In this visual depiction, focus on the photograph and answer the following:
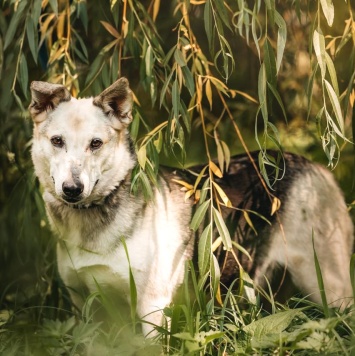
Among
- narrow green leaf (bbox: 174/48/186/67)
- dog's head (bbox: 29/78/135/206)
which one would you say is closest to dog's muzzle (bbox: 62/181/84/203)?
dog's head (bbox: 29/78/135/206)

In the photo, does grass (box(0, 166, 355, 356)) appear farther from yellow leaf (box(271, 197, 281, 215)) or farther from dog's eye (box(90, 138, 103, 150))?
dog's eye (box(90, 138, 103, 150))

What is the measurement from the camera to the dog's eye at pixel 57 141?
11.2ft

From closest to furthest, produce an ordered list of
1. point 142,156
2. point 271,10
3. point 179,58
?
point 271,10, point 179,58, point 142,156

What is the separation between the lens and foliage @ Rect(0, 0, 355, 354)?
3006 mm

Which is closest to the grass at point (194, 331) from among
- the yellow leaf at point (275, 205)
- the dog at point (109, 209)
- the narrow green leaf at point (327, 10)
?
the dog at point (109, 209)

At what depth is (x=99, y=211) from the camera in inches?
142

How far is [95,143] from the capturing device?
3.44 m

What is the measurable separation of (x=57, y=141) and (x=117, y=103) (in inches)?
13.7

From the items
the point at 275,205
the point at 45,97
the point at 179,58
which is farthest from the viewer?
the point at 275,205

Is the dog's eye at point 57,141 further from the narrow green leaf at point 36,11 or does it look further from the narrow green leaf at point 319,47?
the narrow green leaf at point 319,47

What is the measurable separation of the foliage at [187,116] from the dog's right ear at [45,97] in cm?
8

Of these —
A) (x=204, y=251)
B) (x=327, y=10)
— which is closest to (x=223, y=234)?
(x=204, y=251)

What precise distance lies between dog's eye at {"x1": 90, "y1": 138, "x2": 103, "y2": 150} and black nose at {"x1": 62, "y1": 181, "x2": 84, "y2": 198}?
0.79 ft

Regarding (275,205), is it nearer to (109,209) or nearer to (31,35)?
(109,209)
